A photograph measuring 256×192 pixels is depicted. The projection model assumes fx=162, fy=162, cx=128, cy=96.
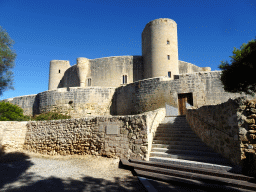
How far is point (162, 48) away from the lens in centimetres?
1947

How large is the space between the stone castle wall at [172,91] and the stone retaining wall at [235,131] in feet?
26.7

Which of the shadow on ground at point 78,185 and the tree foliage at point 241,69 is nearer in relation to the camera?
the shadow on ground at point 78,185

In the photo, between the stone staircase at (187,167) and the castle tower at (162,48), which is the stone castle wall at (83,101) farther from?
the stone staircase at (187,167)

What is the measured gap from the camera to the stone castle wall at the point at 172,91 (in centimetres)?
1338

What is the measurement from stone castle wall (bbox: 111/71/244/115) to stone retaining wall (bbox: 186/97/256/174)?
815 cm

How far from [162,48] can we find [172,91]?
7.33 m

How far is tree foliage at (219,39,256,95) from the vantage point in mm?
8445

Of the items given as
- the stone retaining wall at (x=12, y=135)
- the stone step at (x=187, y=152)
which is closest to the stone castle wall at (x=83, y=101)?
the stone retaining wall at (x=12, y=135)

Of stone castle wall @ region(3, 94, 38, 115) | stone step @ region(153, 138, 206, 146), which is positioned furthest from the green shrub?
stone step @ region(153, 138, 206, 146)

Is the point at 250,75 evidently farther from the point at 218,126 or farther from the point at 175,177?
the point at 175,177

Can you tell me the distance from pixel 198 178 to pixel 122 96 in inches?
550

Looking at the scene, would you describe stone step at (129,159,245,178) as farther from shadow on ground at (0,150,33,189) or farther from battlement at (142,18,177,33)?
battlement at (142,18,177,33)

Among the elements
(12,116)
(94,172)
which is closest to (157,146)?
(94,172)

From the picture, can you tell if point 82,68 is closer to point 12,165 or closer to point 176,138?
point 12,165
